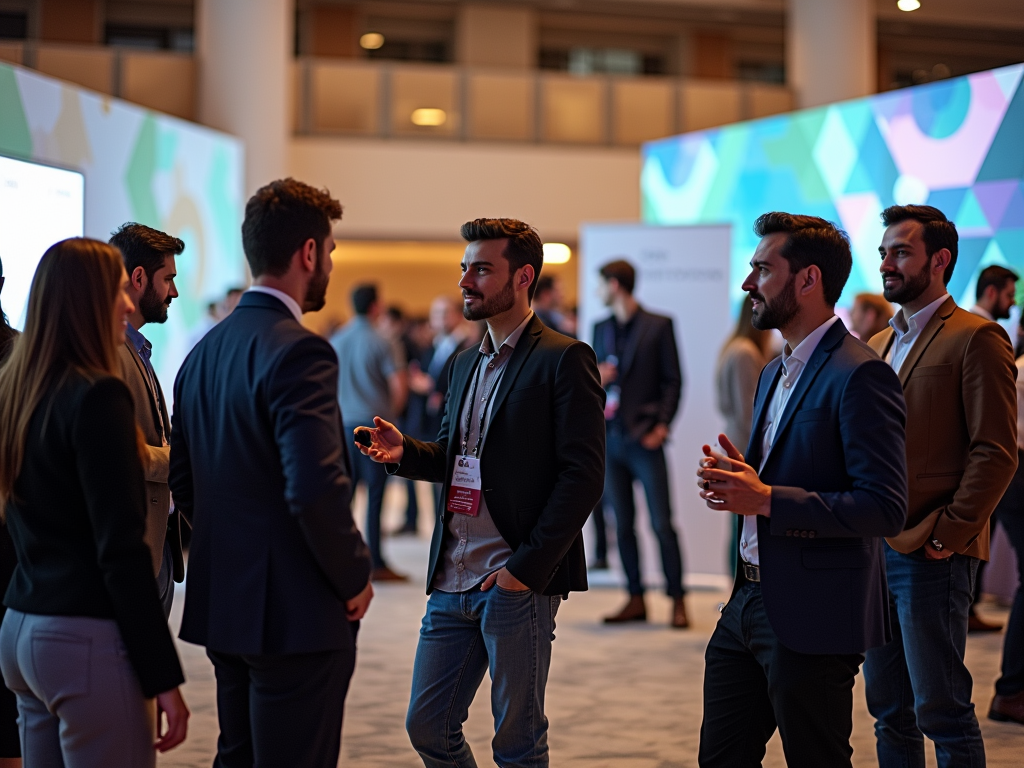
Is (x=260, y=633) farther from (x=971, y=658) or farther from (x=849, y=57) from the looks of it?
(x=849, y=57)

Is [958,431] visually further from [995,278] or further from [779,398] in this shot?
[995,278]

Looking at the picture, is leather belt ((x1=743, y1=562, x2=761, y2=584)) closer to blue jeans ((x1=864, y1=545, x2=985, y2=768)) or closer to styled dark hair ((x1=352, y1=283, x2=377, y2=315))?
blue jeans ((x1=864, y1=545, x2=985, y2=768))

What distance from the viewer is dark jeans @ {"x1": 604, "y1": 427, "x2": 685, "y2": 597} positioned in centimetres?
601

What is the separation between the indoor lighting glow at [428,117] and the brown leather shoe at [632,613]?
8278 mm

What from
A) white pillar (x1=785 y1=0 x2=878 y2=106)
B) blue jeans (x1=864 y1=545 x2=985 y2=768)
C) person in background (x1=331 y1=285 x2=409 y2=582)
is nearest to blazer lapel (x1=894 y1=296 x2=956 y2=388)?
blue jeans (x1=864 y1=545 x2=985 y2=768)

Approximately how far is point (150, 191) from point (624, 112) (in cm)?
751

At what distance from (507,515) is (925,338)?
1368mm

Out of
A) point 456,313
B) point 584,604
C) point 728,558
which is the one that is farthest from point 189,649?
point 456,313

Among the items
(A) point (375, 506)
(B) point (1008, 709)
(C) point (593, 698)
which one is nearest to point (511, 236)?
(C) point (593, 698)

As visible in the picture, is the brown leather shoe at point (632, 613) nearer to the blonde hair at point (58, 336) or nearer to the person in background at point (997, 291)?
the person in background at point (997, 291)

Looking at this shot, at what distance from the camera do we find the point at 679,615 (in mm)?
5914

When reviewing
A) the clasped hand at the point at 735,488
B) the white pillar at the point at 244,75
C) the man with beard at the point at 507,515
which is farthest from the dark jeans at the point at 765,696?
the white pillar at the point at 244,75

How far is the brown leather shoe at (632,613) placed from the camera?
6.00 m

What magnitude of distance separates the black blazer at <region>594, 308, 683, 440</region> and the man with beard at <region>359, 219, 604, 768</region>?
10.5 feet
